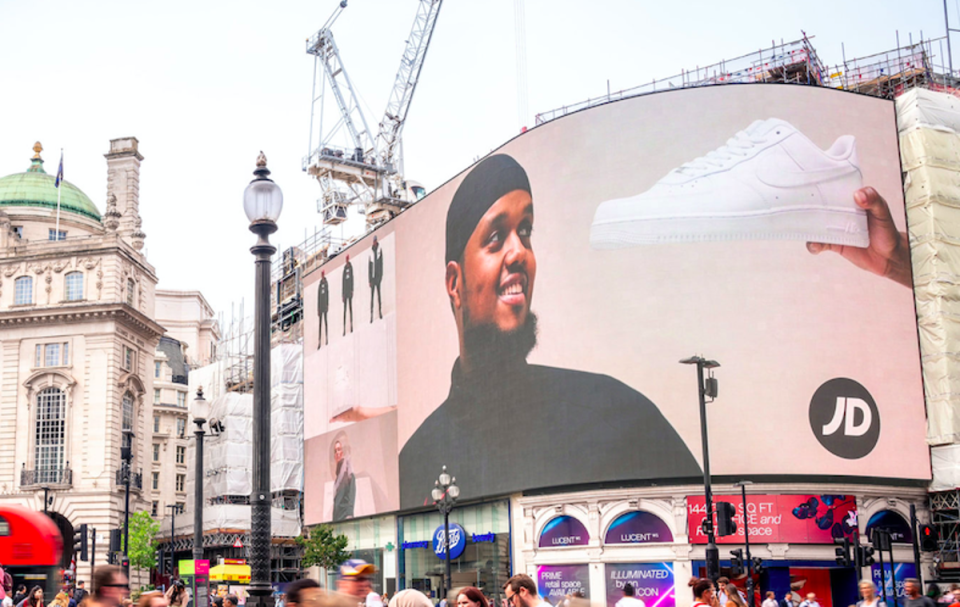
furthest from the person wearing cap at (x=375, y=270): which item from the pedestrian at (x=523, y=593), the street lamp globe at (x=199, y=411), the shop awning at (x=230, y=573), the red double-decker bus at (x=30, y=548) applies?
the pedestrian at (x=523, y=593)

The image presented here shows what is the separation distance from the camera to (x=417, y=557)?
6281cm

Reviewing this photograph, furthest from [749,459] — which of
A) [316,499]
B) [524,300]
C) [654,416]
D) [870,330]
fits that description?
[316,499]

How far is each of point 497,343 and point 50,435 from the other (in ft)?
117

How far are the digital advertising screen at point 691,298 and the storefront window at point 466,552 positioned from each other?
1.92 metres

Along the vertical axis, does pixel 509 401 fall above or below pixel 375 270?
below

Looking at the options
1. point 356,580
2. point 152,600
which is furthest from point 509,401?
point 356,580

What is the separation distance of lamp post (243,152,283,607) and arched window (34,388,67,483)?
63.8 metres

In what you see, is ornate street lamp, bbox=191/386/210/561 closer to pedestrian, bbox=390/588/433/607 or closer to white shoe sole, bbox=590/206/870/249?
pedestrian, bbox=390/588/433/607

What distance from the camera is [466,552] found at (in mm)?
58812

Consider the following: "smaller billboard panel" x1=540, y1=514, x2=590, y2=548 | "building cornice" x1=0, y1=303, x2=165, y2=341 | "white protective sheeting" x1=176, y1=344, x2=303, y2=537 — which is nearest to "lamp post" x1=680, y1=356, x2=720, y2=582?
"smaller billboard panel" x1=540, y1=514, x2=590, y2=548

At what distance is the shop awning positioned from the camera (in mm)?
61112

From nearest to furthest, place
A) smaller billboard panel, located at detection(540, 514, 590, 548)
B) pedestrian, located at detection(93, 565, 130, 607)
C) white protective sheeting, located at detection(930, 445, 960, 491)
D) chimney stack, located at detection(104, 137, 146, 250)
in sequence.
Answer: pedestrian, located at detection(93, 565, 130, 607) < white protective sheeting, located at detection(930, 445, 960, 491) < smaller billboard panel, located at detection(540, 514, 590, 548) < chimney stack, located at detection(104, 137, 146, 250)

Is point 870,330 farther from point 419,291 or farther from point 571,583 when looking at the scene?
point 419,291

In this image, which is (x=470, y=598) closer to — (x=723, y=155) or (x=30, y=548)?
(x=30, y=548)
